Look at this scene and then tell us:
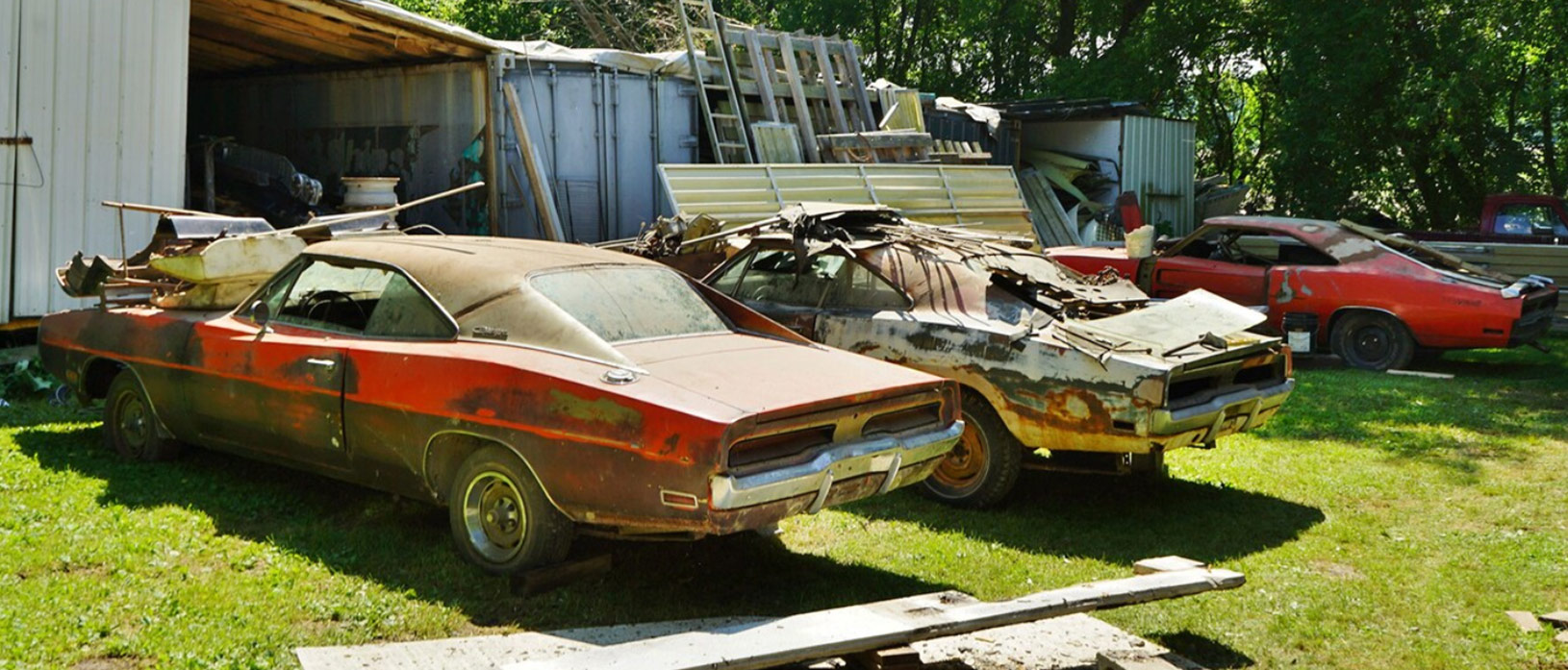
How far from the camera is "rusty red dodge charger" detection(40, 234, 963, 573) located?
17.3 ft

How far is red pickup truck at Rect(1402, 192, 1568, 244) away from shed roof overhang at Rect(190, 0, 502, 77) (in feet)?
38.9

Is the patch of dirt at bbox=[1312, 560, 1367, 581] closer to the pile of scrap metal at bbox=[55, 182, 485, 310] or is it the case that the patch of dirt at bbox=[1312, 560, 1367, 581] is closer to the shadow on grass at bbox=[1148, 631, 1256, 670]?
Answer: the shadow on grass at bbox=[1148, 631, 1256, 670]

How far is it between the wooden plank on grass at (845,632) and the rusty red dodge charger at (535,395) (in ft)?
1.99

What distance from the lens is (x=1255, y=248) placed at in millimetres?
14188

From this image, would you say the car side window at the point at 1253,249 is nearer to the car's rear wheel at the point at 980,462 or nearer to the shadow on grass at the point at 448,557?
the car's rear wheel at the point at 980,462

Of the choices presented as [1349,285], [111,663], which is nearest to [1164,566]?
[111,663]

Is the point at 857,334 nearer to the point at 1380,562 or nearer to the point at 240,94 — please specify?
the point at 1380,562

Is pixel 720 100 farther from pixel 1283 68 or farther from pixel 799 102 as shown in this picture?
pixel 1283 68

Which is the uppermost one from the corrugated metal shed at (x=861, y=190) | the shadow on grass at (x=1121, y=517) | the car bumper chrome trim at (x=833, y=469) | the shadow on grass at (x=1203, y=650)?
the corrugated metal shed at (x=861, y=190)

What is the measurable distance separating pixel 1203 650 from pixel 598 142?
11142 millimetres

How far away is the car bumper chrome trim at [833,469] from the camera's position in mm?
5121

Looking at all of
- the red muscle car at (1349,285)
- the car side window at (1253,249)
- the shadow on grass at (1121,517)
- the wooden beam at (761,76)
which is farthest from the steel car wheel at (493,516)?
the wooden beam at (761,76)

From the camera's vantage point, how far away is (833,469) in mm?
5480

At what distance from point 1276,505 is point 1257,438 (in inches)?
84.1
